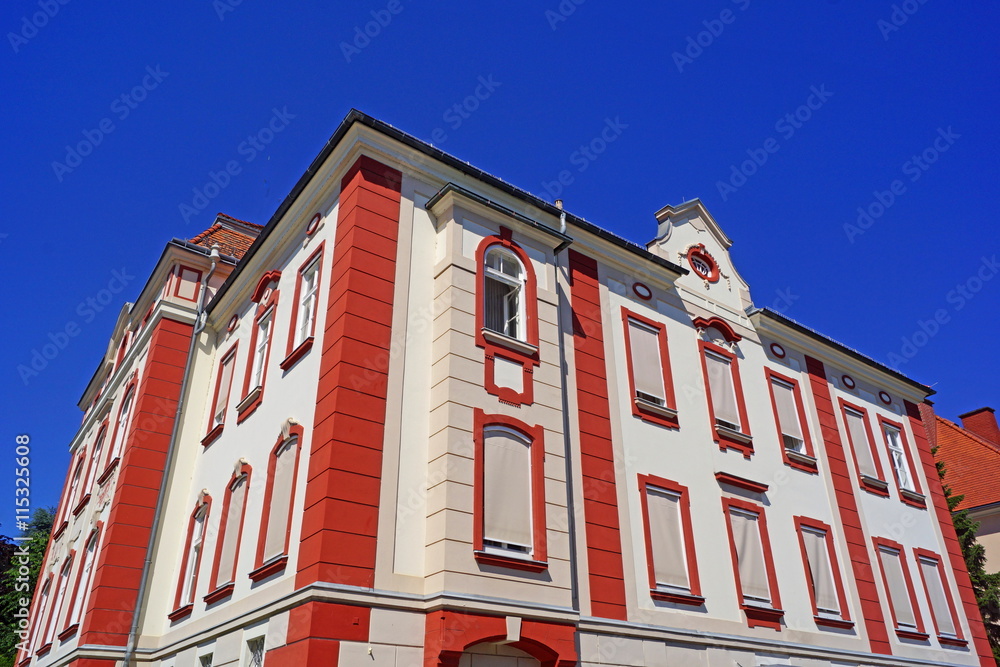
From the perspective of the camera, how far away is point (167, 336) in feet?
61.9

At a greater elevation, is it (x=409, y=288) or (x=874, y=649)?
(x=409, y=288)

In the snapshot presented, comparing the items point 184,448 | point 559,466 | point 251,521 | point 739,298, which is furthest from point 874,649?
point 184,448

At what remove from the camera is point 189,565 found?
52.0ft

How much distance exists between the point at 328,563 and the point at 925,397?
71.2 feet

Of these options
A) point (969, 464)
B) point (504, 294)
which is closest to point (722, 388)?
point (504, 294)

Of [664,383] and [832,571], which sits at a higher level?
[664,383]

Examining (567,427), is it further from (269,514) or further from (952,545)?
(952,545)

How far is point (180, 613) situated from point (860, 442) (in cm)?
1774

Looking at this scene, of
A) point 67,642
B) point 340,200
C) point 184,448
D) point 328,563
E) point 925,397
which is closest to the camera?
point 328,563

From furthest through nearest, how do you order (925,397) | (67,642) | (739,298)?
(925,397)
(739,298)
(67,642)

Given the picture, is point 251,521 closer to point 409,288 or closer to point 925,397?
point 409,288

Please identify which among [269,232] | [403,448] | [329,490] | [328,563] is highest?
[269,232]

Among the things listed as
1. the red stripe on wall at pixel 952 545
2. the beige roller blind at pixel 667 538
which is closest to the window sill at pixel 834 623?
the beige roller blind at pixel 667 538

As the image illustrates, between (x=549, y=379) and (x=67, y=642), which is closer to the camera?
(x=549, y=379)
